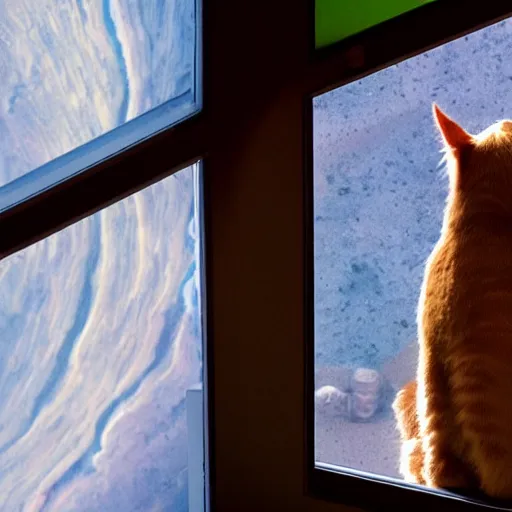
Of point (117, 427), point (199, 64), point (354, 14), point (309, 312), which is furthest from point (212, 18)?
point (117, 427)

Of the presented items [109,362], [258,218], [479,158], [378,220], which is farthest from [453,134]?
[109,362]

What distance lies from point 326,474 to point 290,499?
2.4 inches

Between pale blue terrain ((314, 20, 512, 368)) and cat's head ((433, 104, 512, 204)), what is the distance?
23 millimetres

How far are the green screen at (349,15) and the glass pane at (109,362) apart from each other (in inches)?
10.2

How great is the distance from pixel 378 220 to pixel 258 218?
16 centimetres

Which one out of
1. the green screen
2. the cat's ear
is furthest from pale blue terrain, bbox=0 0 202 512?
the cat's ear

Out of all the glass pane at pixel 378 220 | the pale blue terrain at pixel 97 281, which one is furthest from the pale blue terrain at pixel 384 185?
the pale blue terrain at pixel 97 281

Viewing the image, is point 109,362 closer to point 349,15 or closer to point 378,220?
point 378,220

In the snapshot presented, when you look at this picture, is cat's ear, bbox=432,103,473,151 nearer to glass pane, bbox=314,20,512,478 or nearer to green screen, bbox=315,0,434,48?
glass pane, bbox=314,20,512,478

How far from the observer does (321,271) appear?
884mm

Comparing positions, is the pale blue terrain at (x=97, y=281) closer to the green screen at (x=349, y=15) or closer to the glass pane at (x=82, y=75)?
the glass pane at (x=82, y=75)

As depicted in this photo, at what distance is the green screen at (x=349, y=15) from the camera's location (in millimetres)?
779

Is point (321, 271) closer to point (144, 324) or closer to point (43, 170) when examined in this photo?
point (144, 324)

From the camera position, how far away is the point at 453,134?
786 mm
